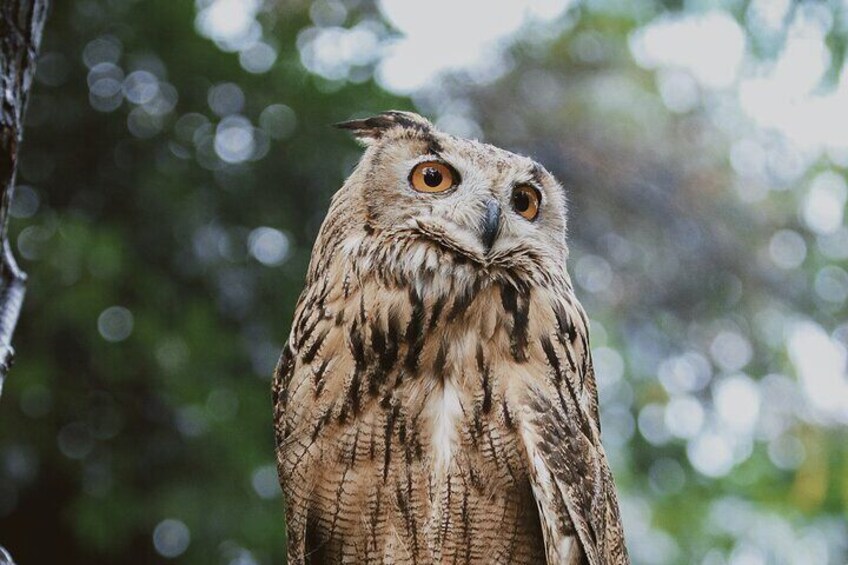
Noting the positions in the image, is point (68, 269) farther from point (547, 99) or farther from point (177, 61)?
point (547, 99)

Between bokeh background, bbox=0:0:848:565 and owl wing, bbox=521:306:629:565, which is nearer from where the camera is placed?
owl wing, bbox=521:306:629:565

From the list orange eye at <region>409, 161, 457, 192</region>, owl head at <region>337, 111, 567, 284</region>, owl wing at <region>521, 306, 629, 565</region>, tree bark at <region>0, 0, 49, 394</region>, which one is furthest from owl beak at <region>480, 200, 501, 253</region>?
tree bark at <region>0, 0, 49, 394</region>

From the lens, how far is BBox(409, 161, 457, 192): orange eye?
2.01 meters

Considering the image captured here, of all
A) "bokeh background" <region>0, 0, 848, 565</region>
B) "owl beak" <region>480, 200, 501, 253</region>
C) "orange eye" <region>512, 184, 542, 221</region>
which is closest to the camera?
"owl beak" <region>480, 200, 501, 253</region>

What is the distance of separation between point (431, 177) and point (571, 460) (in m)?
0.62

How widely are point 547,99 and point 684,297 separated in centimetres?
122

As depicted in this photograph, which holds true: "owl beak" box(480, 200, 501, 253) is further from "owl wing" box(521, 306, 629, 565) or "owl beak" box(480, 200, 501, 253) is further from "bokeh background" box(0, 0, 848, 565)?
"bokeh background" box(0, 0, 848, 565)

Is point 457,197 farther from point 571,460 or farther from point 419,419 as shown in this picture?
point 571,460

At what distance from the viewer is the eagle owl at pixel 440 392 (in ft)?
6.08

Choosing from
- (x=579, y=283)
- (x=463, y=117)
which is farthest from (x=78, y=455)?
(x=579, y=283)

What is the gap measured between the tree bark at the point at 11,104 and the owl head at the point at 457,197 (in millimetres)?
652

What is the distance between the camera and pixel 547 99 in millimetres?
4961

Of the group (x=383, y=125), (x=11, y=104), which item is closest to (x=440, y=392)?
(x=383, y=125)

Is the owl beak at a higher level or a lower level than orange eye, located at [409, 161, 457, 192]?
lower
